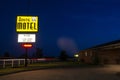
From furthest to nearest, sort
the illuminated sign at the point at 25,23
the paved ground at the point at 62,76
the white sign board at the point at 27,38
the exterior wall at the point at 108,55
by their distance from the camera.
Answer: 1. the exterior wall at the point at 108,55
2. the white sign board at the point at 27,38
3. the illuminated sign at the point at 25,23
4. the paved ground at the point at 62,76

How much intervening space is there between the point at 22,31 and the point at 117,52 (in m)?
17.6

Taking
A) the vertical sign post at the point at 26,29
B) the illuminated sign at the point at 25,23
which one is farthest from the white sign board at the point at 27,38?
the illuminated sign at the point at 25,23

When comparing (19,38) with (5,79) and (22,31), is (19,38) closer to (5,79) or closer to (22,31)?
(22,31)

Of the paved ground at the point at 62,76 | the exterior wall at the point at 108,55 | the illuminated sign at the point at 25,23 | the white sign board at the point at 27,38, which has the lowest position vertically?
the paved ground at the point at 62,76

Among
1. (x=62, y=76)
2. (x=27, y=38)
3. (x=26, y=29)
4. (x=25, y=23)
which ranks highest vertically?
(x=25, y=23)

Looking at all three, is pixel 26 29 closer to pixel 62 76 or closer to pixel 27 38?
pixel 27 38

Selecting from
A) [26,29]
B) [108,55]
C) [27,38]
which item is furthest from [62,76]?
[108,55]

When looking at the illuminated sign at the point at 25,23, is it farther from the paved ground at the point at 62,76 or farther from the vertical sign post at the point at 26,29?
the paved ground at the point at 62,76

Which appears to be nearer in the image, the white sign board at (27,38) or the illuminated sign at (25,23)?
the illuminated sign at (25,23)

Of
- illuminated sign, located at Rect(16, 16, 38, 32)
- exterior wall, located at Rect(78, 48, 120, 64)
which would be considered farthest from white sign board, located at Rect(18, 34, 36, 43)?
exterior wall, located at Rect(78, 48, 120, 64)

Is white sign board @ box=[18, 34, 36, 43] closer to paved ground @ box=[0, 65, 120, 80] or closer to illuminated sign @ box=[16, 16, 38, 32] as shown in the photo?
illuminated sign @ box=[16, 16, 38, 32]

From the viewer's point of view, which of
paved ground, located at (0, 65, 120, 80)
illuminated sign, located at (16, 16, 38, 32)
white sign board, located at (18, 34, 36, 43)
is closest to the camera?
paved ground, located at (0, 65, 120, 80)

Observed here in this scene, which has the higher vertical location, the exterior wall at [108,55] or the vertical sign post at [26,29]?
the vertical sign post at [26,29]

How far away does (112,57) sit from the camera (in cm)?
4962
